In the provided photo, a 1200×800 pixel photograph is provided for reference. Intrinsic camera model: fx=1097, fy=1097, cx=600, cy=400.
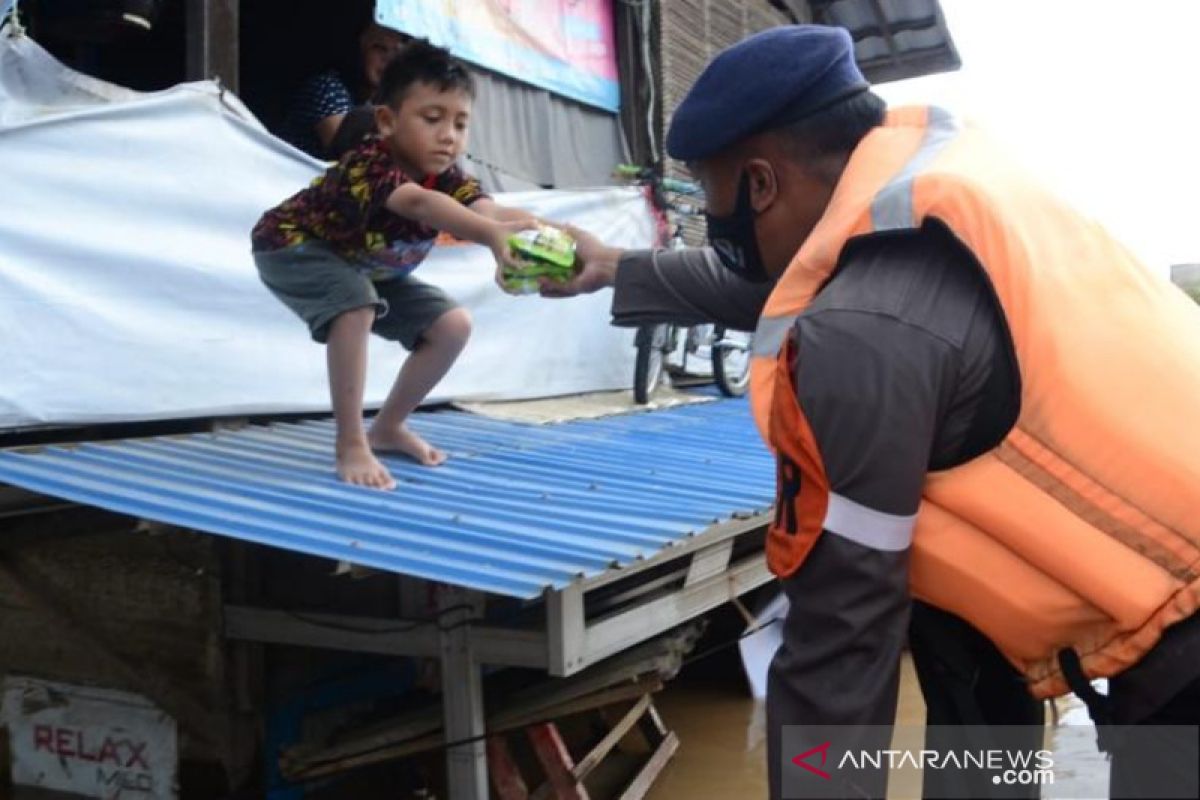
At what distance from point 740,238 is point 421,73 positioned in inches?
78.9

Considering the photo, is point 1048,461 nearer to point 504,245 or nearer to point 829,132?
point 829,132

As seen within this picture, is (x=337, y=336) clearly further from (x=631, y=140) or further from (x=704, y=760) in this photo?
(x=631, y=140)

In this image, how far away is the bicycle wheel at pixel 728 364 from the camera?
23.5ft

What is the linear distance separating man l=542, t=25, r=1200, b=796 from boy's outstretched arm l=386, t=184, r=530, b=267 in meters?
1.64

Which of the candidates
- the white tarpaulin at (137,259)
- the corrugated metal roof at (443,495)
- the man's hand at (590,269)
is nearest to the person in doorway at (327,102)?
the white tarpaulin at (137,259)

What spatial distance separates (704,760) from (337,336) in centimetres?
267

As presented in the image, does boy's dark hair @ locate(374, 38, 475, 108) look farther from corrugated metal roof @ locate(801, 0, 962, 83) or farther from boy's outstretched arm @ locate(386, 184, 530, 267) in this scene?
corrugated metal roof @ locate(801, 0, 962, 83)

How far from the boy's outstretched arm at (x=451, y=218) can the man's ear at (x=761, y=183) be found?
4.40 feet

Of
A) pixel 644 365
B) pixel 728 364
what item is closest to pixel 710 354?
pixel 728 364

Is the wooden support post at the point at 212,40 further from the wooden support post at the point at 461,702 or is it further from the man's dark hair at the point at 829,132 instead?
the man's dark hair at the point at 829,132

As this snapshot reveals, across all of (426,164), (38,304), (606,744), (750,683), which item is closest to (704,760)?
(750,683)

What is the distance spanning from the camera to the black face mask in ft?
5.00

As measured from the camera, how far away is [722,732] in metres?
5.19

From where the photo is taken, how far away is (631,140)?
24.8ft
